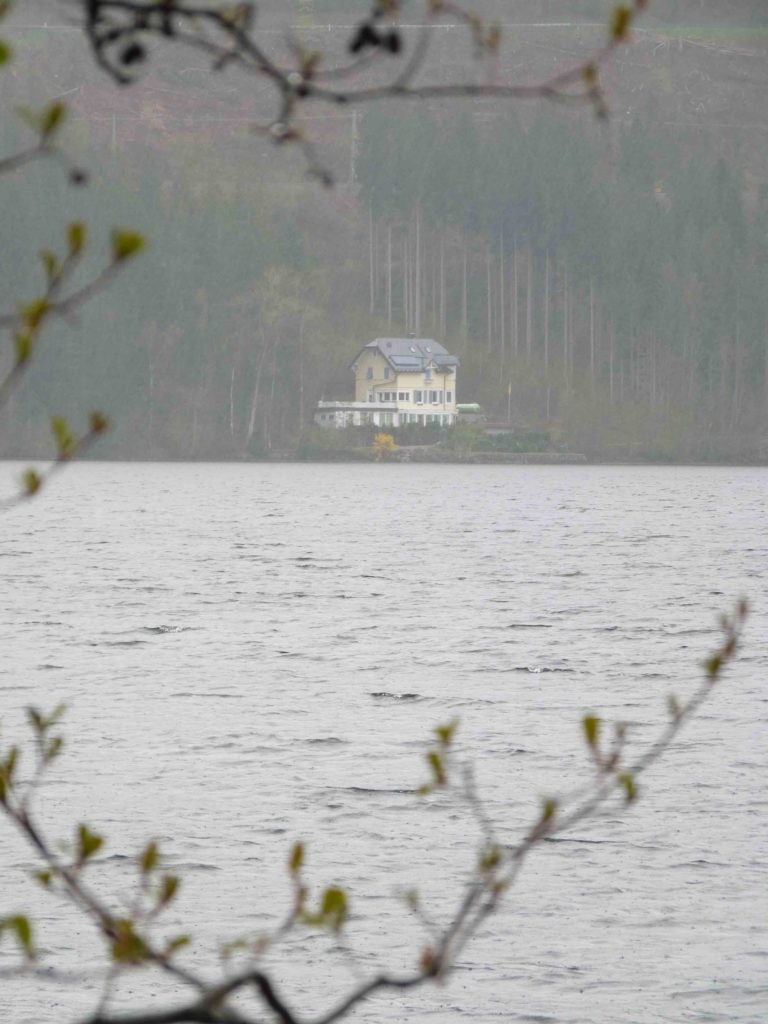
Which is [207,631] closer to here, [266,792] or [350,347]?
[266,792]

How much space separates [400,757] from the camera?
2012 centimetres

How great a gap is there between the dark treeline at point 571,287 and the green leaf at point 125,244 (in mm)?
136050

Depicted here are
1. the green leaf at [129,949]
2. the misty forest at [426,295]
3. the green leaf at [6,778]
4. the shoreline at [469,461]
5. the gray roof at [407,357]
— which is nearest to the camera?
the green leaf at [129,949]

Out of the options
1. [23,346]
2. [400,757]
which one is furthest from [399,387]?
[23,346]

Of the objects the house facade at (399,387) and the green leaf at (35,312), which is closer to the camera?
the green leaf at (35,312)

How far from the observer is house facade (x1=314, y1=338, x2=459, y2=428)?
133125 mm

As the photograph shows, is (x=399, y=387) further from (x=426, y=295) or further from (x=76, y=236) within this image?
(x=76, y=236)

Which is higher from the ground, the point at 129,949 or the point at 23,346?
the point at 23,346

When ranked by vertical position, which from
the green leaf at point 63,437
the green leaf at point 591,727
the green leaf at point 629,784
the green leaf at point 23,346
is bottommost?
the green leaf at point 629,784

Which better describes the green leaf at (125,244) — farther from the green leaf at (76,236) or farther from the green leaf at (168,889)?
the green leaf at (168,889)

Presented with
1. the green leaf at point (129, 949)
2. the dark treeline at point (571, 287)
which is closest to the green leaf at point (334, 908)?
the green leaf at point (129, 949)

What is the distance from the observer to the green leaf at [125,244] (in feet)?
8.59

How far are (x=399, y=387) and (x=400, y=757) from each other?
11441 cm

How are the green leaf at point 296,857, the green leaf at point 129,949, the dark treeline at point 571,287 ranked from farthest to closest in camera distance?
the dark treeline at point 571,287, the green leaf at point 296,857, the green leaf at point 129,949
